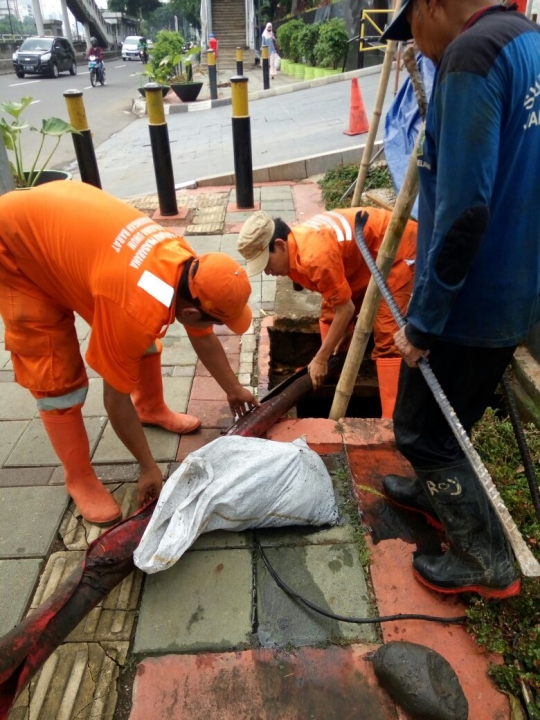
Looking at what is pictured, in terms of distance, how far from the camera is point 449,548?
1.95 metres

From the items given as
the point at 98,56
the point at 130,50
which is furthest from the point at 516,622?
the point at 130,50

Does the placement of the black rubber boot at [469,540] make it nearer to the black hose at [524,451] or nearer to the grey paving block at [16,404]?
the black hose at [524,451]

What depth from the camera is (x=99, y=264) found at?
1828 millimetres

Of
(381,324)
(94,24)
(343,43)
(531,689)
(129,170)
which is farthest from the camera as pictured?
(94,24)

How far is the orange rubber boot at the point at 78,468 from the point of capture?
7.53ft

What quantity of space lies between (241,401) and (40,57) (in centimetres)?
2519

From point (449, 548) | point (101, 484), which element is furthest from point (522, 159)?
point (101, 484)

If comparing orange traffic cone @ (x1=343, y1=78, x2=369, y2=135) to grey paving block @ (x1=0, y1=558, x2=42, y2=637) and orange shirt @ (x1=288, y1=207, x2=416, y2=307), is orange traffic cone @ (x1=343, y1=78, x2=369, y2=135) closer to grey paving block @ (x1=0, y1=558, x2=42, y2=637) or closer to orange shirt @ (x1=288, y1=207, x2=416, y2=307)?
orange shirt @ (x1=288, y1=207, x2=416, y2=307)

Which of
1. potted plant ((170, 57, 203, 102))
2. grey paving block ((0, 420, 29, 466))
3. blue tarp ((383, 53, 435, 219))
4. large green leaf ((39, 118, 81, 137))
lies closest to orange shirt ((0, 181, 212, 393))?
grey paving block ((0, 420, 29, 466))

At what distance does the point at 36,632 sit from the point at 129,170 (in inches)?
328

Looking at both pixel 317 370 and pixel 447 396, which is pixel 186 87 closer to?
pixel 317 370

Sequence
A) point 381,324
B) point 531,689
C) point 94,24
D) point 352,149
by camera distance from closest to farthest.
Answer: point 531,689 < point 381,324 < point 352,149 < point 94,24

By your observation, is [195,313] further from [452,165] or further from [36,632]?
[36,632]

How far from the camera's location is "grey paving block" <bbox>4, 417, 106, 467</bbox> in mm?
2672
